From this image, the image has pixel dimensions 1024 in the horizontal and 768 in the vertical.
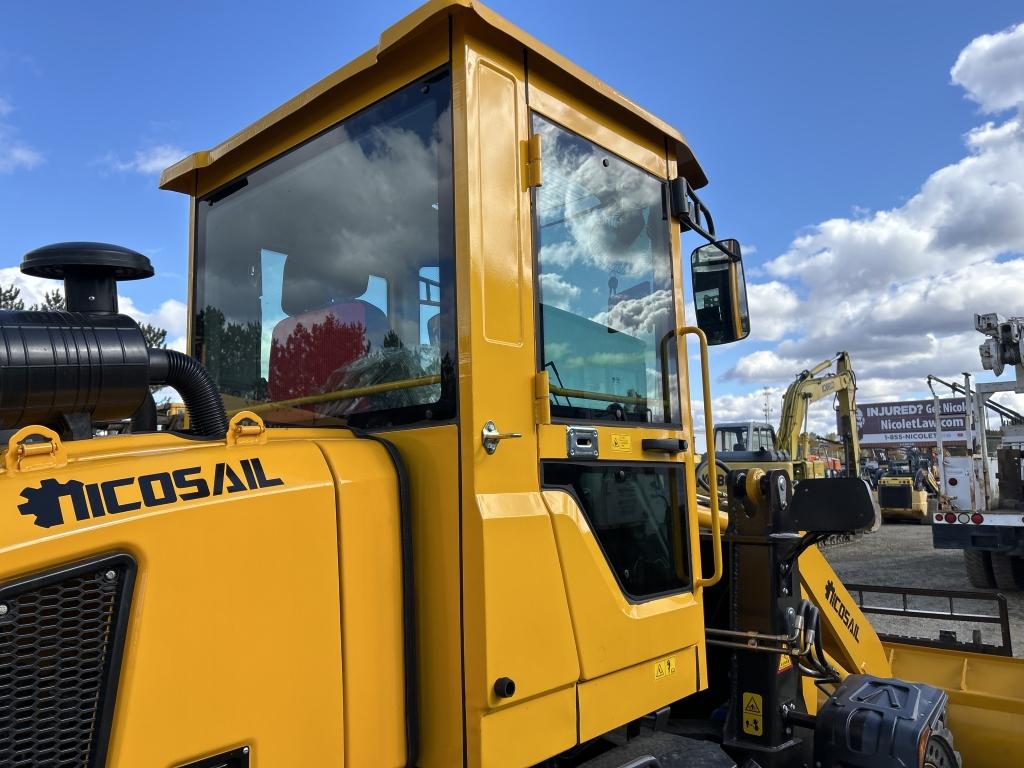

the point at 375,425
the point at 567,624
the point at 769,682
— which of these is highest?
the point at 375,425

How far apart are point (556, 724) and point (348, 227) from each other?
4.75 feet

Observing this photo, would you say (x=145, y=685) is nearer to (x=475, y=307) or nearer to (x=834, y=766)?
(x=475, y=307)

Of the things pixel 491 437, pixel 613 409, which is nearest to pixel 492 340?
pixel 491 437

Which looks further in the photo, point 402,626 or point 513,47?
point 513,47

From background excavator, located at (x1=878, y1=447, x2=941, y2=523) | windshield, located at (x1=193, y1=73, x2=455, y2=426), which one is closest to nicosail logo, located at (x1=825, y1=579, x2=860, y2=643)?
windshield, located at (x1=193, y1=73, x2=455, y2=426)

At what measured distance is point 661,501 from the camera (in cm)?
242

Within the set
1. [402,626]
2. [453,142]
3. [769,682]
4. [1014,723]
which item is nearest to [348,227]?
[453,142]

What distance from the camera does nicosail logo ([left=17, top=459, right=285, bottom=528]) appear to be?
1.40 m

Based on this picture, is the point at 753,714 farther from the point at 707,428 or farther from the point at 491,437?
the point at 491,437

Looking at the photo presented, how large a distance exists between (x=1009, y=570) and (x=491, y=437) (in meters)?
10.3

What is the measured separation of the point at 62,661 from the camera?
136cm

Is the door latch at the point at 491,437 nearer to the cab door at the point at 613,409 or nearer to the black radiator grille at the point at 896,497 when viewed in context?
the cab door at the point at 613,409

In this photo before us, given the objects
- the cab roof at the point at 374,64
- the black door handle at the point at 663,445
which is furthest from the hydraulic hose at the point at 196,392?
the black door handle at the point at 663,445

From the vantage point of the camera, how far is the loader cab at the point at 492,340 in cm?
185
